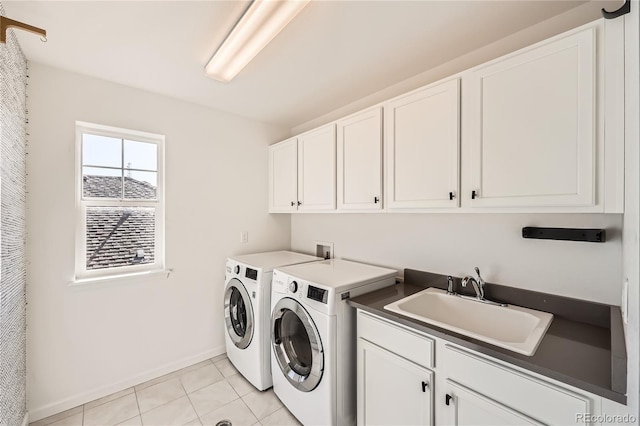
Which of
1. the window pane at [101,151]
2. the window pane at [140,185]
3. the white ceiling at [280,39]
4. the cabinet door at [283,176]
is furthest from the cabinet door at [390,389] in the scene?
the window pane at [101,151]

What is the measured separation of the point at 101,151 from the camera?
2.18 meters

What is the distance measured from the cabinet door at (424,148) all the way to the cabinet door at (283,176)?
3.57 ft

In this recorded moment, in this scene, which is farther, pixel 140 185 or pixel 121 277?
pixel 140 185

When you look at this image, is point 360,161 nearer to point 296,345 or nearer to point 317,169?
point 317,169

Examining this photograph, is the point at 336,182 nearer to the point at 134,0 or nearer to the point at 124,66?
the point at 134,0

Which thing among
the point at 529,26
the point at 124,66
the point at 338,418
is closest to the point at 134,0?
the point at 124,66

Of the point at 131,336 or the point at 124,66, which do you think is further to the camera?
the point at 131,336

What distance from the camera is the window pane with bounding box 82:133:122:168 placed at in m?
2.11

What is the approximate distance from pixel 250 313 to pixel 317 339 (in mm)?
787

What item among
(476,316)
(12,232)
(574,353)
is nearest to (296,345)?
(476,316)

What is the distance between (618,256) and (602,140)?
61 cm

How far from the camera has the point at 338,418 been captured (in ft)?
5.45

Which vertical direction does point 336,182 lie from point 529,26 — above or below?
below

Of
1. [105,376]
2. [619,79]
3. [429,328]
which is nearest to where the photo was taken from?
[619,79]
